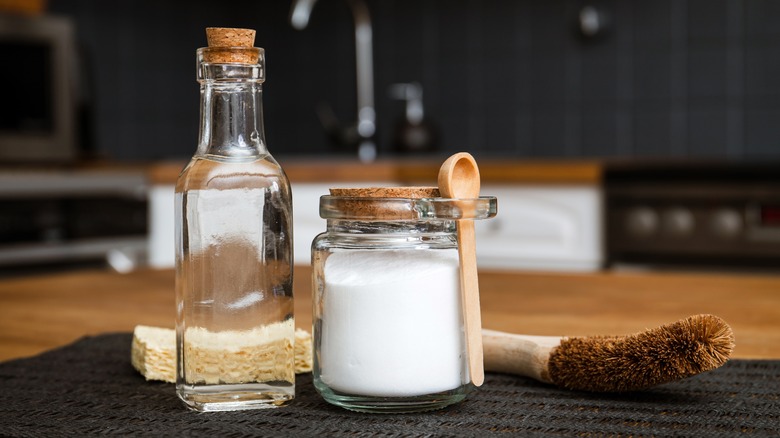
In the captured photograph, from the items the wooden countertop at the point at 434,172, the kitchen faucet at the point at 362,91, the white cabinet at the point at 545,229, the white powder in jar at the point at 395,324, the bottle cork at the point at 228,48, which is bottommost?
the white cabinet at the point at 545,229

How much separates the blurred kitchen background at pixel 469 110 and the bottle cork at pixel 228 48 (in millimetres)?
1641

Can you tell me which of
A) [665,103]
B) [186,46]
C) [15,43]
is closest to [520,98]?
[665,103]

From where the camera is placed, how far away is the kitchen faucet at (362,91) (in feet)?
10.6

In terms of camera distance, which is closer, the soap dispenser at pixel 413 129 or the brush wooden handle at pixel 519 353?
the brush wooden handle at pixel 519 353

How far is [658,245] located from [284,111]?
181cm

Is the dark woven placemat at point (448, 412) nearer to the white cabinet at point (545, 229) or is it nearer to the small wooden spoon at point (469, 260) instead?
the small wooden spoon at point (469, 260)

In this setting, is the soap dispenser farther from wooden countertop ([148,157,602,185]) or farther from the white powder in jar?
the white powder in jar

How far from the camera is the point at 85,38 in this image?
10.0ft

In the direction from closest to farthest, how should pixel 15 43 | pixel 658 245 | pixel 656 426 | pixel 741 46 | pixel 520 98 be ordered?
pixel 656 426, pixel 658 245, pixel 15 43, pixel 741 46, pixel 520 98

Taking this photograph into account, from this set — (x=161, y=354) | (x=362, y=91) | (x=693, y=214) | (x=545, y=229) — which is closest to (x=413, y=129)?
(x=362, y=91)

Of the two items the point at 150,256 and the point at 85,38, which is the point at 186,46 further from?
the point at 150,256

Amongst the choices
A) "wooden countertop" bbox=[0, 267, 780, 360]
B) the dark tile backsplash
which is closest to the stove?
the dark tile backsplash

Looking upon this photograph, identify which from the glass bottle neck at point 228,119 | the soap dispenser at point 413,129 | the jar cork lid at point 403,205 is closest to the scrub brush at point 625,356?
the jar cork lid at point 403,205

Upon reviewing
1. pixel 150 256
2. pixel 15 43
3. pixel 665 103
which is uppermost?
pixel 15 43
